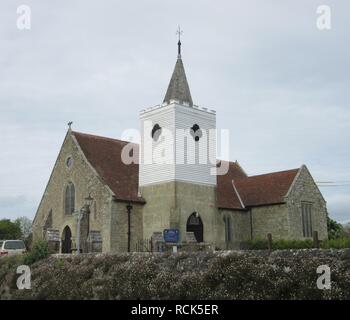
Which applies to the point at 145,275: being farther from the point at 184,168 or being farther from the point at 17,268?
the point at 184,168

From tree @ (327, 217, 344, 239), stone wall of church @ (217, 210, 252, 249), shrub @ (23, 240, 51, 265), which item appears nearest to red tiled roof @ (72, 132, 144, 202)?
shrub @ (23, 240, 51, 265)

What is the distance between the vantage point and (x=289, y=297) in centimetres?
1371

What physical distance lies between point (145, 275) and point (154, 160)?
14648 mm

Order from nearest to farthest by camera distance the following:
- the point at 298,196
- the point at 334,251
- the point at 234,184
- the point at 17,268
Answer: the point at 334,251 → the point at 17,268 → the point at 298,196 → the point at 234,184

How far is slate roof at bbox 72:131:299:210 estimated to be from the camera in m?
32.3

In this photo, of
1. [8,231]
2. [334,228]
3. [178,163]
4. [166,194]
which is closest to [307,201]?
[334,228]

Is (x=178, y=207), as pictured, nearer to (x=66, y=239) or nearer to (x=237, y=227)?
(x=237, y=227)

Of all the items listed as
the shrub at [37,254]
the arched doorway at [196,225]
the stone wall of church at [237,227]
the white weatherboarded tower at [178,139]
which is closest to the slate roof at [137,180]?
the stone wall of church at [237,227]

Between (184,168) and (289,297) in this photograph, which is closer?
(289,297)

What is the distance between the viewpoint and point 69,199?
34469 mm

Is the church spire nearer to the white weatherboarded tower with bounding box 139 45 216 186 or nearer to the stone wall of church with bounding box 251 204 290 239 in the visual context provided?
the white weatherboarded tower with bounding box 139 45 216 186

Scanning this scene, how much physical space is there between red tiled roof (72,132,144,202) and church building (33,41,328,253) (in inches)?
3.3

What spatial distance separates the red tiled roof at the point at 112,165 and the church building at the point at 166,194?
0.28 ft
